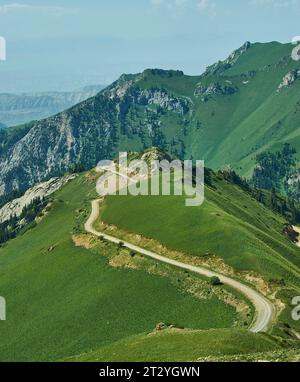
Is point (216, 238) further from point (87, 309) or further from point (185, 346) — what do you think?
point (185, 346)

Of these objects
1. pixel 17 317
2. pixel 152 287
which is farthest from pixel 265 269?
pixel 17 317

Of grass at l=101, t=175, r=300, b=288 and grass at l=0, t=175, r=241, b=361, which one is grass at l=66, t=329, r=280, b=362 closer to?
grass at l=0, t=175, r=241, b=361

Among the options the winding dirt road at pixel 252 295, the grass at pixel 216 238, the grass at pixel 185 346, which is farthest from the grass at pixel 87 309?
the grass at pixel 185 346

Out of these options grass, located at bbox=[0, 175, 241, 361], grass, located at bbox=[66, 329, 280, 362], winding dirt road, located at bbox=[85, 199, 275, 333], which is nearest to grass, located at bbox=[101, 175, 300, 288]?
winding dirt road, located at bbox=[85, 199, 275, 333]

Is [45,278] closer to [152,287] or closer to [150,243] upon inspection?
[150,243]

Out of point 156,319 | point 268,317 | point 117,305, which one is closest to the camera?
point 268,317

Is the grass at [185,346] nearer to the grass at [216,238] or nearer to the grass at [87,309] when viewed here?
the grass at [87,309]

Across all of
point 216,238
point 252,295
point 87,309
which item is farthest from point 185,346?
point 216,238
